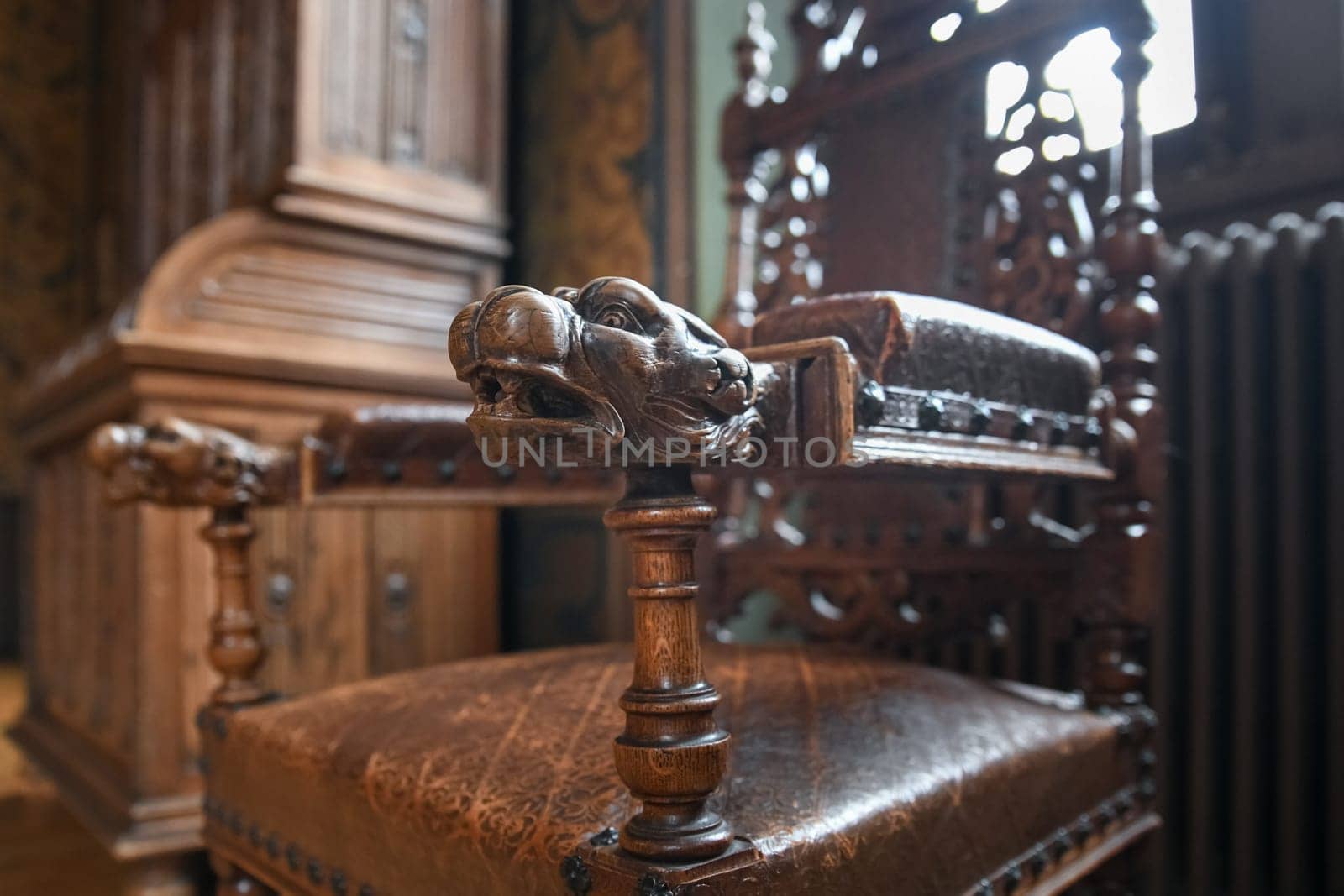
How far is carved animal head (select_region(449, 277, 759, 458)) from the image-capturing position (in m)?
0.49

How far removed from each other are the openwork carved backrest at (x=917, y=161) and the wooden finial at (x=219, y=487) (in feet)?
2.07

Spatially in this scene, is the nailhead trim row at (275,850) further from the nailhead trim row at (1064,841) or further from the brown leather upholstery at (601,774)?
the nailhead trim row at (1064,841)

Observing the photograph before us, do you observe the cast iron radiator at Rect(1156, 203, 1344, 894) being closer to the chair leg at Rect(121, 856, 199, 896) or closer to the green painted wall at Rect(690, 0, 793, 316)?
the green painted wall at Rect(690, 0, 793, 316)

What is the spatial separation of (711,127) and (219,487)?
117 centimetres

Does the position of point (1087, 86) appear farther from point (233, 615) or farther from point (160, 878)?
point (160, 878)

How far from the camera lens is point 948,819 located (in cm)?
69

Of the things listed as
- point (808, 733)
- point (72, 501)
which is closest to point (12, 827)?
point (72, 501)

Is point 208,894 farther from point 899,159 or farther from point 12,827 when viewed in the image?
point 899,159

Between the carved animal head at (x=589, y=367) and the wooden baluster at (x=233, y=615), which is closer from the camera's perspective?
the carved animal head at (x=589, y=367)

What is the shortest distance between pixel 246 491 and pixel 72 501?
3.90 ft

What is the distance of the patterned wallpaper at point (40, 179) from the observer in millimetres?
4289

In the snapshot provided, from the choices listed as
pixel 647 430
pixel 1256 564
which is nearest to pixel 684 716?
pixel 647 430

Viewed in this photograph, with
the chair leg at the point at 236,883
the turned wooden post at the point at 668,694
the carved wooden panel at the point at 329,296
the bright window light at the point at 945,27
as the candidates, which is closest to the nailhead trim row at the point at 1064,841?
the turned wooden post at the point at 668,694

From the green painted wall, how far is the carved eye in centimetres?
127
